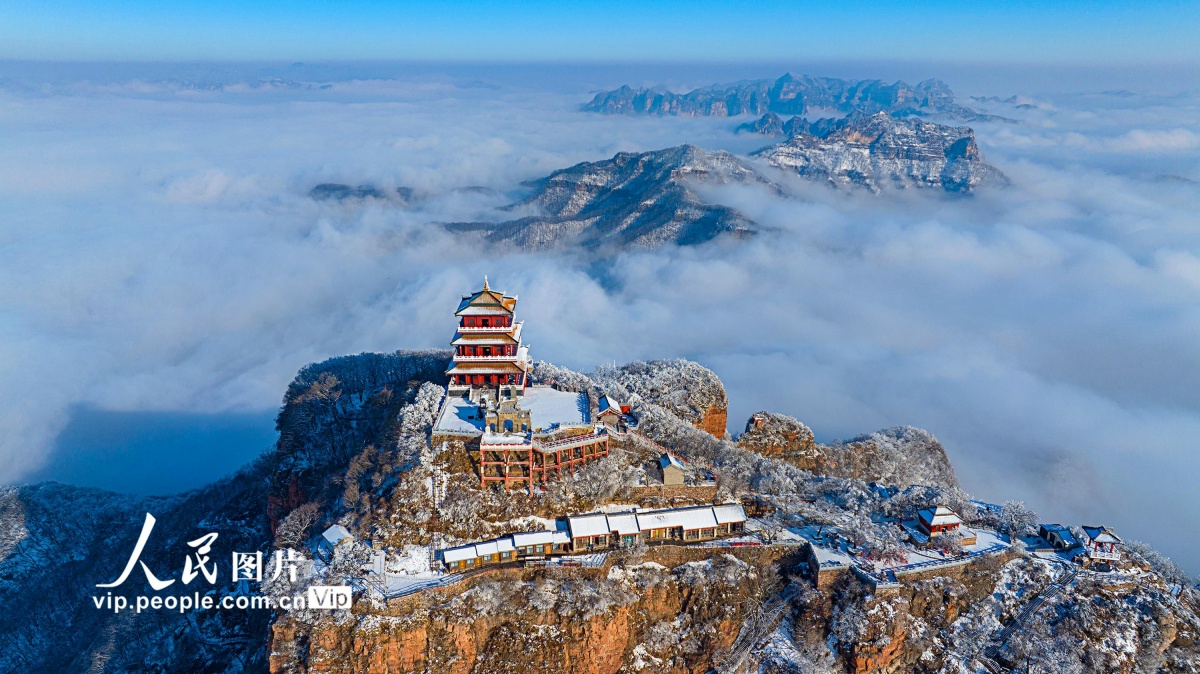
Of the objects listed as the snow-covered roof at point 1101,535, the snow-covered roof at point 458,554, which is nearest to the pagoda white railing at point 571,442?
the snow-covered roof at point 458,554

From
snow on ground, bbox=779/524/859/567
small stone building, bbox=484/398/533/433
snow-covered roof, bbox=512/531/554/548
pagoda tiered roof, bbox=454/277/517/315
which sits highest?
pagoda tiered roof, bbox=454/277/517/315

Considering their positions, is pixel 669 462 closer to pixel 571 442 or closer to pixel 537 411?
pixel 571 442

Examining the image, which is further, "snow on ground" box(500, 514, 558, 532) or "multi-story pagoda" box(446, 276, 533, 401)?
"multi-story pagoda" box(446, 276, 533, 401)

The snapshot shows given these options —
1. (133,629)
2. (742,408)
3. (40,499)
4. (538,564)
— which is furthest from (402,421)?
(742,408)

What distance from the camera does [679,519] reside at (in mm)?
54719

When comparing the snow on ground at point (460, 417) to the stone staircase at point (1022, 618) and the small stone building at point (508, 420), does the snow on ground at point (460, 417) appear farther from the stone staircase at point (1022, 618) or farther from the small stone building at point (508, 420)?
the stone staircase at point (1022, 618)

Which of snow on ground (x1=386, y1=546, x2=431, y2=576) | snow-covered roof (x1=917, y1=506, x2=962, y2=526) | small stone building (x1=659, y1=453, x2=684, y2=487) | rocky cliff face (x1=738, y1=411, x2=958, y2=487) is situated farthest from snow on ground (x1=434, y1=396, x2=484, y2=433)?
snow-covered roof (x1=917, y1=506, x2=962, y2=526)

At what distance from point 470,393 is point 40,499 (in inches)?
2649

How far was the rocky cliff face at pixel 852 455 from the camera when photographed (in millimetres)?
84000

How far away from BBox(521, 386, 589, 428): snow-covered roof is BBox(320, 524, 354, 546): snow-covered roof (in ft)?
56.5

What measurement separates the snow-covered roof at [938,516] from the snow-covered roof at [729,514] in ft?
50.8

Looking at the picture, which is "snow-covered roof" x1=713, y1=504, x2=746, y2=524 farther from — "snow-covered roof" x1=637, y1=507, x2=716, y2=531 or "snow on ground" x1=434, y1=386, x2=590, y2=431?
"snow on ground" x1=434, y1=386, x2=590, y2=431

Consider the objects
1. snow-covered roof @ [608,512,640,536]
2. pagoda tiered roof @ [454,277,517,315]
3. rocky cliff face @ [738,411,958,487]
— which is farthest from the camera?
rocky cliff face @ [738,411,958,487]

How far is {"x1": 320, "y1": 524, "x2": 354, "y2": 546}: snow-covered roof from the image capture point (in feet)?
168
